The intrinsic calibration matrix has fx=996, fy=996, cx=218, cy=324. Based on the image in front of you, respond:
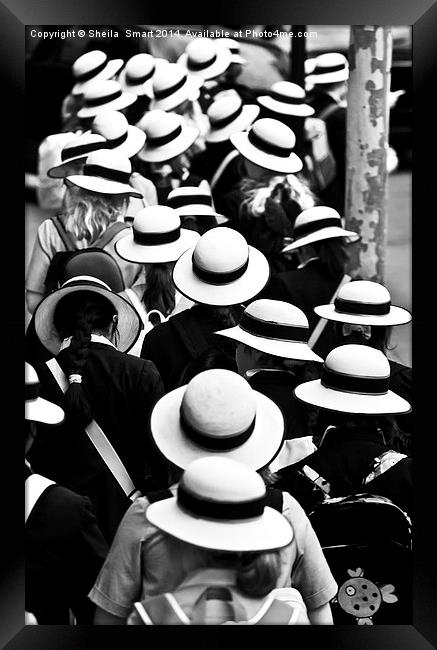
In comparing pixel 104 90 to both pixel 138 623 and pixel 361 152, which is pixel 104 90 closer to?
pixel 361 152

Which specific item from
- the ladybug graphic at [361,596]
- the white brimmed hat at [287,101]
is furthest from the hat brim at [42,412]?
the white brimmed hat at [287,101]

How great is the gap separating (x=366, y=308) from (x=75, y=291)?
4.36 feet

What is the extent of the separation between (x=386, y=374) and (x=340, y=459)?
19.4 inches

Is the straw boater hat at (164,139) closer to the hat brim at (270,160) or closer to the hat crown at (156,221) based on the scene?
the hat brim at (270,160)

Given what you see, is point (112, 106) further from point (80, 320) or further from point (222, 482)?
point (222, 482)

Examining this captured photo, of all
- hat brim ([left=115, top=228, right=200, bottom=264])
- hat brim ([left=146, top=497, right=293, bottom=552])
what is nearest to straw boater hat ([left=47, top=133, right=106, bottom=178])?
hat brim ([left=115, top=228, right=200, bottom=264])

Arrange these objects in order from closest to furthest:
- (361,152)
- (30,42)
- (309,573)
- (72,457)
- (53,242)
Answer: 1. (309,573)
2. (72,457)
3. (30,42)
4. (53,242)
5. (361,152)

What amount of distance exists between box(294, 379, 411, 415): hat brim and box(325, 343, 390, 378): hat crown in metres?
0.08

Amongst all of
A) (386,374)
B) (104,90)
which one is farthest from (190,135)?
(386,374)

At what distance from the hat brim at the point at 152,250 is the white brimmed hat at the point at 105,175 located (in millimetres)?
325

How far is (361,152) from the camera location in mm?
5820

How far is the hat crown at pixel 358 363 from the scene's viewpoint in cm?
367

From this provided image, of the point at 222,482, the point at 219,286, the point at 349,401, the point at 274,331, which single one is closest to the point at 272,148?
the point at 219,286

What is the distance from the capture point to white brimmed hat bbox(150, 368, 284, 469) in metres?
2.82
